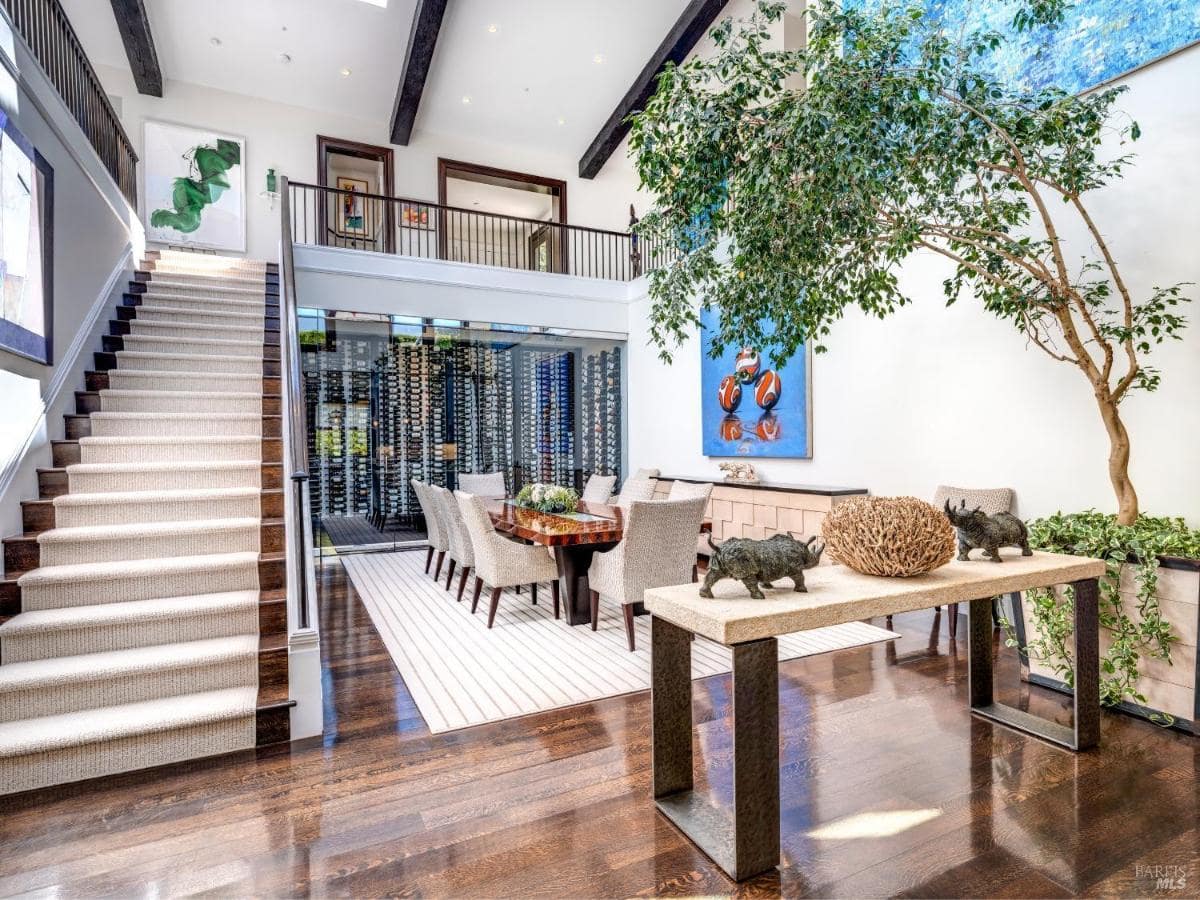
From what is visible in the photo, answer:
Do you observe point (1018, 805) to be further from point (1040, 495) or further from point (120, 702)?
point (120, 702)

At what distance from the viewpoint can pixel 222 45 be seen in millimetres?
7309

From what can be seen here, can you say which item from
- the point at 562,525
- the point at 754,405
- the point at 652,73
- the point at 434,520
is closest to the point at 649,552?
the point at 562,525

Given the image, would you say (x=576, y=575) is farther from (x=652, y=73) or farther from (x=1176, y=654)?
(x=652, y=73)

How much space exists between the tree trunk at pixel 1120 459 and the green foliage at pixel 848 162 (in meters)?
0.10

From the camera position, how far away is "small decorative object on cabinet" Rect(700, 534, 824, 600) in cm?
175

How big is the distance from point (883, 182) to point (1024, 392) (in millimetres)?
2104

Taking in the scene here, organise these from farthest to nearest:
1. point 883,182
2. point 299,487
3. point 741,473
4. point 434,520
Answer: point 741,473 → point 434,520 → point 299,487 → point 883,182

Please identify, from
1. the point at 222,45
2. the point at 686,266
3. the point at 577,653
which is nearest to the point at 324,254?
the point at 222,45

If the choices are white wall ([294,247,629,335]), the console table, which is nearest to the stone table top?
the console table

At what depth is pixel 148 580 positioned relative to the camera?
9.30 ft

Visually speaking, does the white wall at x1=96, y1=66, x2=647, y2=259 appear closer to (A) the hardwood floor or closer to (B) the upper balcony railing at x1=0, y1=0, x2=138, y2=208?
(B) the upper balcony railing at x1=0, y1=0, x2=138, y2=208

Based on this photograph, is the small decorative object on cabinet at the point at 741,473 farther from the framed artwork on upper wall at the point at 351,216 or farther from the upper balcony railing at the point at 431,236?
the framed artwork on upper wall at the point at 351,216

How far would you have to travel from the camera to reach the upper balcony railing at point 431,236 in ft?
26.3

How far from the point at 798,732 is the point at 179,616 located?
2615mm
